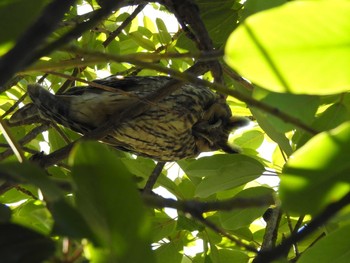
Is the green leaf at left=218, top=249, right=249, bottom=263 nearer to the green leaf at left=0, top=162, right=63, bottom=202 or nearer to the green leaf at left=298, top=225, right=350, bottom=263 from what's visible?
the green leaf at left=298, top=225, right=350, bottom=263

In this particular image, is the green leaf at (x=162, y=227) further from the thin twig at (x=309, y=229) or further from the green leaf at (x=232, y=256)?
the thin twig at (x=309, y=229)

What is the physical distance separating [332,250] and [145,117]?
1766mm

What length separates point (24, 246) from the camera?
2.36ft

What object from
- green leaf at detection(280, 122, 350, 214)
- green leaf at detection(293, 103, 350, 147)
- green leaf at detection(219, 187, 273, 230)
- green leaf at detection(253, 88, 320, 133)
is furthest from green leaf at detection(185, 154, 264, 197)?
green leaf at detection(280, 122, 350, 214)

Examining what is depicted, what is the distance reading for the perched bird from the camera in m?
2.66

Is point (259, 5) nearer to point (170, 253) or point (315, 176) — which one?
point (315, 176)

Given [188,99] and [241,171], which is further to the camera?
[188,99]

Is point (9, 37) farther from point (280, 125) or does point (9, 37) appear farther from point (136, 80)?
point (136, 80)

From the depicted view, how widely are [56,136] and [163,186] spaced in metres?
0.62

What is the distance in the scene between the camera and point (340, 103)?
1490 mm

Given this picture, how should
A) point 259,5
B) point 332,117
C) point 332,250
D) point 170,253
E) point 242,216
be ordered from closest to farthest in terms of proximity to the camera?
point 332,250, point 259,5, point 332,117, point 242,216, point 170,253

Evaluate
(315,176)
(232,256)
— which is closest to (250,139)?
(232,256)

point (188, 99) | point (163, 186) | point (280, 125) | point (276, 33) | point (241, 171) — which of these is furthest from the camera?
point (188, 99)

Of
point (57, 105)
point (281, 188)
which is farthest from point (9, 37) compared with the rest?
point (57, 105)
